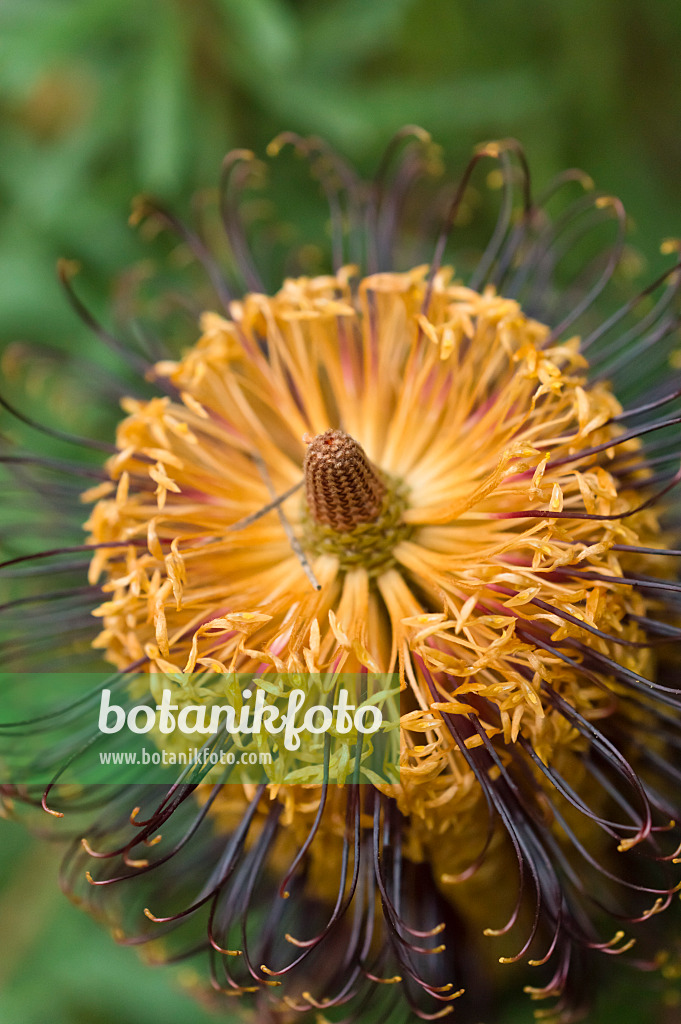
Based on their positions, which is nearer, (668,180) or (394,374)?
(394,374)

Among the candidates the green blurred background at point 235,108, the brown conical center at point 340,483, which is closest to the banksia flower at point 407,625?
the brown conical center at point 340,483

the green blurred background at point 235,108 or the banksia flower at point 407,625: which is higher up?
the green blurred background at point 235,108

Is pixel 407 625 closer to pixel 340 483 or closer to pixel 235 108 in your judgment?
pixel 340 483

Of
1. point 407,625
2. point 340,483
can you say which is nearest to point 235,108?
point 340,483

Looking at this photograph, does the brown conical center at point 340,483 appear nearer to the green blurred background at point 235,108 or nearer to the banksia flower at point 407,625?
the banksia flower at point 407,625

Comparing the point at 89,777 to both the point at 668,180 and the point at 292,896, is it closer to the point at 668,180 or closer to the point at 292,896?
the point at 292,896

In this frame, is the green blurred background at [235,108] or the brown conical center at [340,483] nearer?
the brown conical center at [340,483]

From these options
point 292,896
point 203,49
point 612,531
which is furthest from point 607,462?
point 203,49
